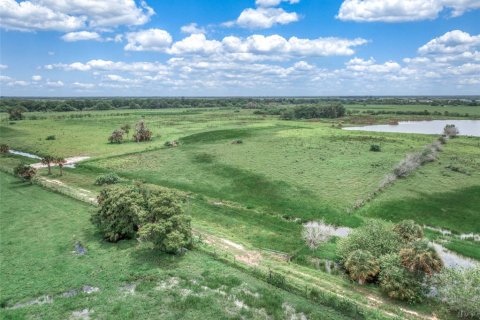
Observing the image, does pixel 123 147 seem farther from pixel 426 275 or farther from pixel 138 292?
pixel 426 275

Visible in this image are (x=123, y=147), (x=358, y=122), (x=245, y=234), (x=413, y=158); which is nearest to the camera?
(x=245, y=234)

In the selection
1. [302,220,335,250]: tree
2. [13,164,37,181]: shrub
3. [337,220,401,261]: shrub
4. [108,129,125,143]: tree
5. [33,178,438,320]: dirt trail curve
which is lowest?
[33,178,438,320]: dirt trail curve

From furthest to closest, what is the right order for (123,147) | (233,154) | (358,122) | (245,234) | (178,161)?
(358,122)
(123,147)
(233,154)
(178,161)
(245,234)

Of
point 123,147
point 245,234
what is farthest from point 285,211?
point 123,147

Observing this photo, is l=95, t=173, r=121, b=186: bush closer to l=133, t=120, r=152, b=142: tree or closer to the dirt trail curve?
the dirt trail curve

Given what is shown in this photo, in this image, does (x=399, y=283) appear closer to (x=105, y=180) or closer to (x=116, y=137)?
(x=105, y=180)

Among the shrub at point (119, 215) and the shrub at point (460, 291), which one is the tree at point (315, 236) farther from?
the shrub at point (119, 215)

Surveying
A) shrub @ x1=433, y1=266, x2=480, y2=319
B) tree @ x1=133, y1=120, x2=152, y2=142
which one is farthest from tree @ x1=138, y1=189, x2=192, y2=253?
tree @ x1=133, y1=120, x2=152, y2=142
